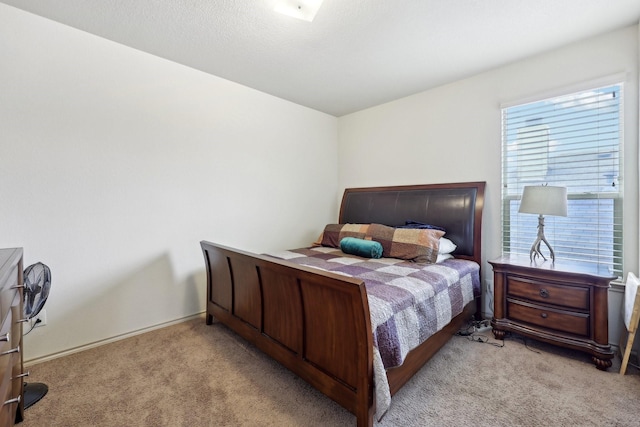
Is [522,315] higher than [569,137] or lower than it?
lower

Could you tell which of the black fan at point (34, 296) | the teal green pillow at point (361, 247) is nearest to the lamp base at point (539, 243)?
the teal green pillow at point (361, 247)

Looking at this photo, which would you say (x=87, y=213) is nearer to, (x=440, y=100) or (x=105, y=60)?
(x=105, y=60)

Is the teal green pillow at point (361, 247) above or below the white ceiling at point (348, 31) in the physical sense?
below

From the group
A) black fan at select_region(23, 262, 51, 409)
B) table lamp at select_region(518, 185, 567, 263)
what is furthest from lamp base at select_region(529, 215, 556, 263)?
black fan at select_region(23, 262, 51, 409)

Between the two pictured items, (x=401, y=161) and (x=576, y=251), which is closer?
(x=576, y=251)

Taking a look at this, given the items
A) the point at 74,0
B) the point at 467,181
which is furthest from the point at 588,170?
the point at 74,0

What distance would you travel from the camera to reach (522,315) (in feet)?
7.16

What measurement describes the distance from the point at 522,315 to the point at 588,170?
4.12 ft

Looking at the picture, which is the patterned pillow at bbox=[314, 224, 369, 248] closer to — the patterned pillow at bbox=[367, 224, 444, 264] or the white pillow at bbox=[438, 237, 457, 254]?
the patterned pillow at bbox=[367, 224, 444, 264]

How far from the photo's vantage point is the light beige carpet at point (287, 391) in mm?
1448

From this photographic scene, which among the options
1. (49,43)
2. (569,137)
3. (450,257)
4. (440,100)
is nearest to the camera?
(49,43)

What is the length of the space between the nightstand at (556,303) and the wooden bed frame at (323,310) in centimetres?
33

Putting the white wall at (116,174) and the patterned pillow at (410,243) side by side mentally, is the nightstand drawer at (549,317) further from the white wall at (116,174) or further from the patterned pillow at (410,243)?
the white wall at (116,174)

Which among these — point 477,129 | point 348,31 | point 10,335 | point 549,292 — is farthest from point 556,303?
point 10,335
